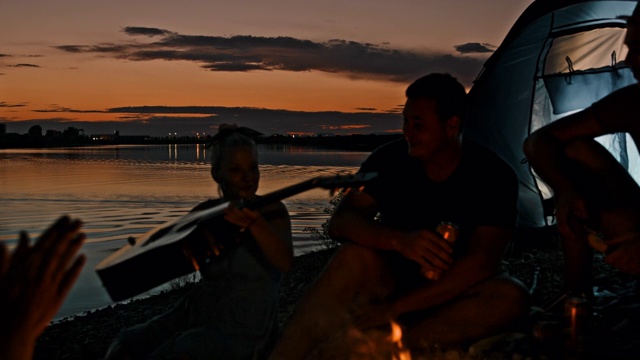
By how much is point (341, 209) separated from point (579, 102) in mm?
4416

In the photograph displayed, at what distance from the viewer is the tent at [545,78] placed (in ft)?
24.3

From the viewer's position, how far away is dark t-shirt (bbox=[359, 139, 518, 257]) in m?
3.93

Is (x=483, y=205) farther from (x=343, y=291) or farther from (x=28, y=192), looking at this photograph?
(x=28, y=192)

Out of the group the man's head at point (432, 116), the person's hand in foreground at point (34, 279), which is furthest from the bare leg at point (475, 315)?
the person's hand in foreground at point (34, 279)

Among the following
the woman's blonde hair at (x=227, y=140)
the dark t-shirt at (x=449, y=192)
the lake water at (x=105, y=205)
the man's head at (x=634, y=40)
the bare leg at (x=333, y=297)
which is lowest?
the lake water at (x=105, y=205)

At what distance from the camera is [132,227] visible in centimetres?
1420

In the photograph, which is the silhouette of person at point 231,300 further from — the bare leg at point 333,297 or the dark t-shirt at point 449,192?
the dark t-shirt at point 449,192

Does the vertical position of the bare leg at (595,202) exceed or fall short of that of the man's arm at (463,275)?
it exceeds it

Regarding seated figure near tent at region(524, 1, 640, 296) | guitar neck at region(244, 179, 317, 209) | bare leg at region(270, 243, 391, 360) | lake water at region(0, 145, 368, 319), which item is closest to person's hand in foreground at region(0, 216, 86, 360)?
guitar neck at region(244, 179, 317, 209)

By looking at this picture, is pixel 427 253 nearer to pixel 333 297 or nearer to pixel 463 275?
pixel 463 275

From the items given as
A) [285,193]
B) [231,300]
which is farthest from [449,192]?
[231,300]

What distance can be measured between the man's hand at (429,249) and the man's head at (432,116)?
587 mm

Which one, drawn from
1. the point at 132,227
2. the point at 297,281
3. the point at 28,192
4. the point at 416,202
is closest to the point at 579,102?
the point at 297,281

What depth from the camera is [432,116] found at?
4.01 meters
